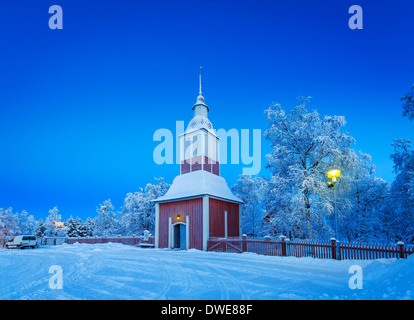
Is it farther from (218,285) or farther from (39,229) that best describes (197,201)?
(39,229)

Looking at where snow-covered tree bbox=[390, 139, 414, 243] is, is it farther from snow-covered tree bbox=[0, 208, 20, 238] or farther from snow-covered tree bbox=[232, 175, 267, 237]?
snow-covered tree bbox=[0, 208, 20, 238]

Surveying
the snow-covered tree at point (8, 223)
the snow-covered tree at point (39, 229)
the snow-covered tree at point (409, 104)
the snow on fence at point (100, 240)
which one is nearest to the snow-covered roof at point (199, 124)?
the snow on fence at point (100, 240)

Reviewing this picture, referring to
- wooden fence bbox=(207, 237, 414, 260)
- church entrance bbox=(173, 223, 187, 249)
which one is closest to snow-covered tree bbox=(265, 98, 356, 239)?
wooden fence bbox=(207, 237, 414, 260)

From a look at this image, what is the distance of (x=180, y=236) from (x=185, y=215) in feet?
6.24

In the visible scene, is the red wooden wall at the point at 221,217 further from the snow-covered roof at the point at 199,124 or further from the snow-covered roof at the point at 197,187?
the snow-covered roof at the point at 199,124

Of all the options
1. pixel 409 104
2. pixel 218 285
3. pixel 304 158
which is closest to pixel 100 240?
pixel 304 158

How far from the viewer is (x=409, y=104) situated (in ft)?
45.4

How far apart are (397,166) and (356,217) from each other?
222 inches

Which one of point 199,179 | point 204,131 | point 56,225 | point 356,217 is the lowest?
point 56,225

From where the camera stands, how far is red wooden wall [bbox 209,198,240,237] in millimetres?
19042

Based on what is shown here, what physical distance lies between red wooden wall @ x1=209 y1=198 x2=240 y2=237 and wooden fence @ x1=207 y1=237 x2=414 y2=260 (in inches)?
63.6
